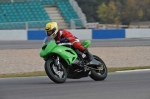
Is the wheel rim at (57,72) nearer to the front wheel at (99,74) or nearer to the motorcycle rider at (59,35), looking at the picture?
the motorcycle rider at (59,35)

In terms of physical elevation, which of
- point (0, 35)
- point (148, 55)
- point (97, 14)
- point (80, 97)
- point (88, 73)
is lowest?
point (97, 14)

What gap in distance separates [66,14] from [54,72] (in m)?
32.6

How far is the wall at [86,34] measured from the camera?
35375 mm

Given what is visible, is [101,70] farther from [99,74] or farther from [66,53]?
[66,53]

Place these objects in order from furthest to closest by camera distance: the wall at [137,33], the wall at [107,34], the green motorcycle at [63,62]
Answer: the wall at [137,33]
the wall at [107,34]
the green motorcycle at [63,62]

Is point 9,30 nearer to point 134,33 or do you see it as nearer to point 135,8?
point 134,33

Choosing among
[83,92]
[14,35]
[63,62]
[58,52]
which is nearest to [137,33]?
[14,35]

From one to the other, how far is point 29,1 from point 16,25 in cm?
714

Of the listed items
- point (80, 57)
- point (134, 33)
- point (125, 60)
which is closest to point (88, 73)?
point (80, 57)

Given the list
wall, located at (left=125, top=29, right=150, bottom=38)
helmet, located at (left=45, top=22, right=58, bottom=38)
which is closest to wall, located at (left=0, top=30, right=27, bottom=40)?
wall, located at (left=125, top=29, right=150, bottom=38)

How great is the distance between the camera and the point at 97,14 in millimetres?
52500

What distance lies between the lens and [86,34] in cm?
3700

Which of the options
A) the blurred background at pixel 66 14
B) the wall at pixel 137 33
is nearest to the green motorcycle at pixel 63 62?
the blurred background at pixel 66 14

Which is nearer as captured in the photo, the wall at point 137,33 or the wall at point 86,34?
the wall at point 86,34
